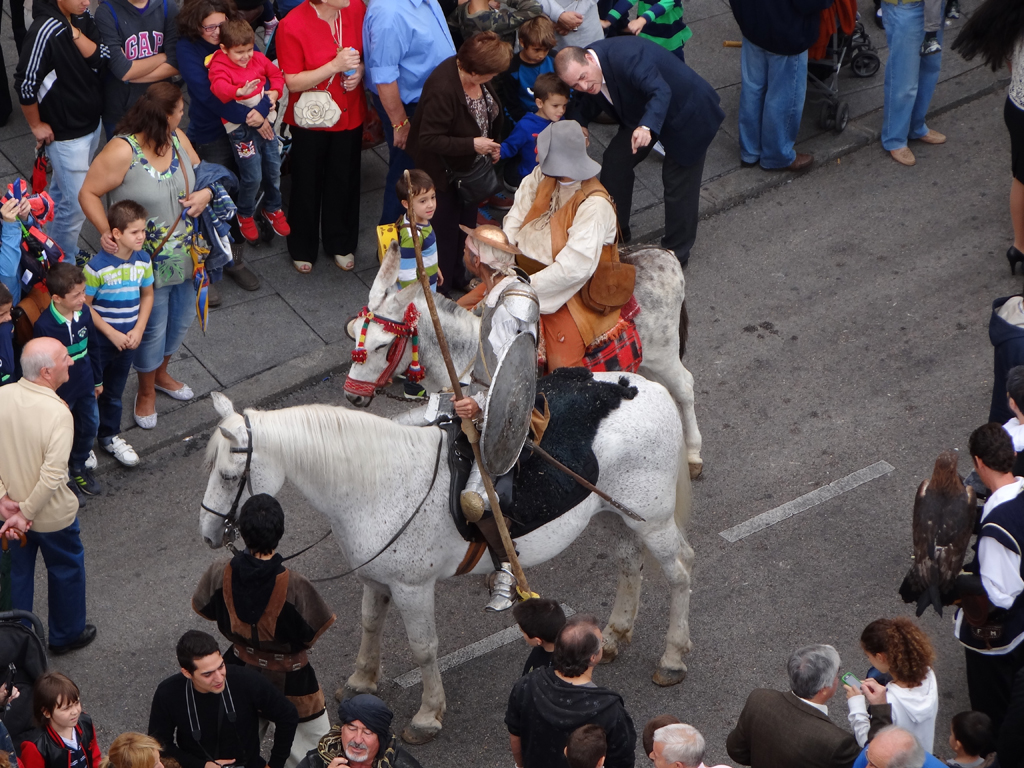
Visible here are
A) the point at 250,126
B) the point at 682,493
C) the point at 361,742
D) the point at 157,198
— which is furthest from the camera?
the point at 250,126

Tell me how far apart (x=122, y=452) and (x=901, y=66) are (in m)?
7.02

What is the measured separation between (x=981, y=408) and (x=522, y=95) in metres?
4.18

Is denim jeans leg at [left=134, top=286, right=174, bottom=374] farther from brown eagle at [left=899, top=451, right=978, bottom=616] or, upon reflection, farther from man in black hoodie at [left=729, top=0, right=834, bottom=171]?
man in black hoodie at [left=729, top=0, right=834, bottom=171]

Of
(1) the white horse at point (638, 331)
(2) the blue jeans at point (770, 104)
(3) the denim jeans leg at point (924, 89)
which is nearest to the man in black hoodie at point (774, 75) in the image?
(2) the blue jeans at point (770, 104)

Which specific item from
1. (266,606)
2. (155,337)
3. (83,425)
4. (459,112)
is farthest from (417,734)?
(459,112)

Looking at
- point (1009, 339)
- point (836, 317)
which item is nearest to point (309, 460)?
point (1009, 339)

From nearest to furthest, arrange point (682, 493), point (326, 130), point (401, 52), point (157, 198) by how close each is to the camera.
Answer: point (682, 493)
point (157, 198)
point (401, 52)
point (326, 130)

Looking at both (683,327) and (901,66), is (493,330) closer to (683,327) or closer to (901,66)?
(683,327)


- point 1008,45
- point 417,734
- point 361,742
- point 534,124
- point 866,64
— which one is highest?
point 1008,45

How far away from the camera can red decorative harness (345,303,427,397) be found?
21.4 feet

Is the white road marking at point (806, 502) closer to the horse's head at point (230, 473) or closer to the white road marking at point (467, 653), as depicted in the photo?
→ the white road marking at point (467, 653)

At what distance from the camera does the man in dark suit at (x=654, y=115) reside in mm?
9000

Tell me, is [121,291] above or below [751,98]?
above

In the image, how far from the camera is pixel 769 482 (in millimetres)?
8062
